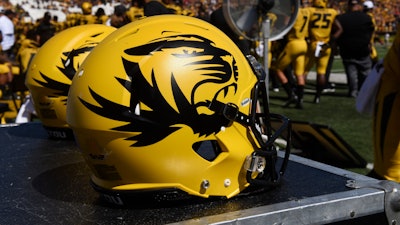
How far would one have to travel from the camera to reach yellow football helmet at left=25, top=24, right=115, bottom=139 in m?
2.35

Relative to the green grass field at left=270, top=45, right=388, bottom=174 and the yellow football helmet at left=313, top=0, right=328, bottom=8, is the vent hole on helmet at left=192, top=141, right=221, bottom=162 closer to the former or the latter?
the green grass field at left=270, top=45, right=388, bottom=174

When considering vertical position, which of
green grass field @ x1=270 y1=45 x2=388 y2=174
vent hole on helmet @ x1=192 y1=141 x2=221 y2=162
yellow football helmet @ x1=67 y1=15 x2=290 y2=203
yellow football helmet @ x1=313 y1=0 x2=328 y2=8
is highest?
yellow football helmet @ x1=67 y1=15 x2=290 y2=203

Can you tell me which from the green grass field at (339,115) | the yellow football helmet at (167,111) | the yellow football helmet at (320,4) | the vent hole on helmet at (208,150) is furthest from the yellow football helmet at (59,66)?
the yellow football helmet at (320,4)

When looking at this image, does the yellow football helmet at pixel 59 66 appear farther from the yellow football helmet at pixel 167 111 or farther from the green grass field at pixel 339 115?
the green grass field at pixel 339 115

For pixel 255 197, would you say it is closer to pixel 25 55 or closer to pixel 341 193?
pixel 341 193

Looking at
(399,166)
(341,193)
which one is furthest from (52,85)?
(399,166)

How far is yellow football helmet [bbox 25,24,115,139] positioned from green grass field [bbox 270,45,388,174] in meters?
2.32

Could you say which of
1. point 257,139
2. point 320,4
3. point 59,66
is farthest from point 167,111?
point 320,4

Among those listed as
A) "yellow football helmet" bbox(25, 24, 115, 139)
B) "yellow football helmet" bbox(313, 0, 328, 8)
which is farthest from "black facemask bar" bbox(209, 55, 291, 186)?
"yellow football helmet" bbox(313, 0, 328, 8)

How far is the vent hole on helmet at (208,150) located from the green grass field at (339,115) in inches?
85.6

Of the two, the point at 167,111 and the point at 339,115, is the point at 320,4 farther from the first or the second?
the point at 167,111

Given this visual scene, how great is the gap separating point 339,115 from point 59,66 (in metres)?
4.56

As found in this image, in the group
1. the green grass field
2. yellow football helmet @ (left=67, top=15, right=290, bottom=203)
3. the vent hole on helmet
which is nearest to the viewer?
yellow football helmet @ (left=67, top=15, right=290, bottom=203)

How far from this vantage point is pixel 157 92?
55.6 inches
